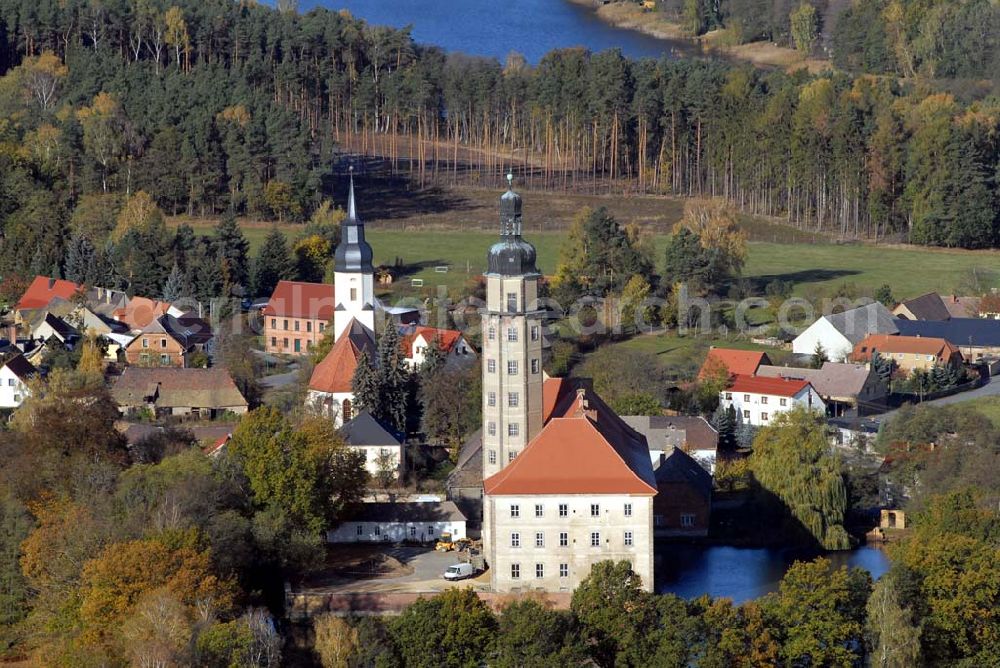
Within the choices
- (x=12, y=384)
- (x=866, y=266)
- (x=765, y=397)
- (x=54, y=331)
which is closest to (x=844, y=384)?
(x=765, y=397)

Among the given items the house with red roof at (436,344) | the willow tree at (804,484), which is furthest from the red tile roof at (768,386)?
the house with red roof at (436,344)

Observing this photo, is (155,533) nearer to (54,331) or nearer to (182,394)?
(182,394)

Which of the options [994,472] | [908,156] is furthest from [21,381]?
[908,156]

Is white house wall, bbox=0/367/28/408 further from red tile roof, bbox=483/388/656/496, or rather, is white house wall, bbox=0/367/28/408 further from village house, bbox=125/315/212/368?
red tile roof, bbox=483/388/656/496

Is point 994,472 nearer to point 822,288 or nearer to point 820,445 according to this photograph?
point 820,445

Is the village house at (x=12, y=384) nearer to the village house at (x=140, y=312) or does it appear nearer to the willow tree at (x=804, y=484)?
the village house at (x=140, y=312)

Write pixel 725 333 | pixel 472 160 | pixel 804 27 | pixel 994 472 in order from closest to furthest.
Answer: pixel 994 472
pixel 725 333
pixel 472 160
pixel 804 27
